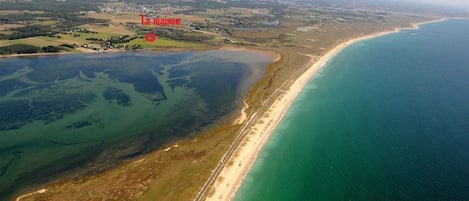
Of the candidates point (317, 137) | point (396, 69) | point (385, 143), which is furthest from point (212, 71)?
point (396, 69)

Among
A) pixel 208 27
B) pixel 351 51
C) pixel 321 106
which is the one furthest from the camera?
pixel 208 27

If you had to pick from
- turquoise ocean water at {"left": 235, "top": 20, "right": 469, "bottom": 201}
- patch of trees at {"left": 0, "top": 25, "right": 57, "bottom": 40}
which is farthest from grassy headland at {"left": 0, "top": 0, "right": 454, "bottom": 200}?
turquoise ocean water at {"left": 235, "top": 20, "right": 469, "bottom": 201}

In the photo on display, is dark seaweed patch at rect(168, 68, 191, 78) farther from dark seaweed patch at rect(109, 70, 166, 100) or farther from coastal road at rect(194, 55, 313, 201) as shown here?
coastal road at rect(194, 55, 313, 201)

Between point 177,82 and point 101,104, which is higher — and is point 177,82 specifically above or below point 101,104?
above

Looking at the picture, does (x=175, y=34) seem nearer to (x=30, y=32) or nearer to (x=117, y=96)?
(x=30, y=32)

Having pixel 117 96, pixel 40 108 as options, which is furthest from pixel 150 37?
pixel 40 108

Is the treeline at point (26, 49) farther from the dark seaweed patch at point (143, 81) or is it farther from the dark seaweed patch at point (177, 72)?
the dark seaweed patch at point (177, 72)

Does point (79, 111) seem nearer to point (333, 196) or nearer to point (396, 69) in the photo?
point (333, 196)
